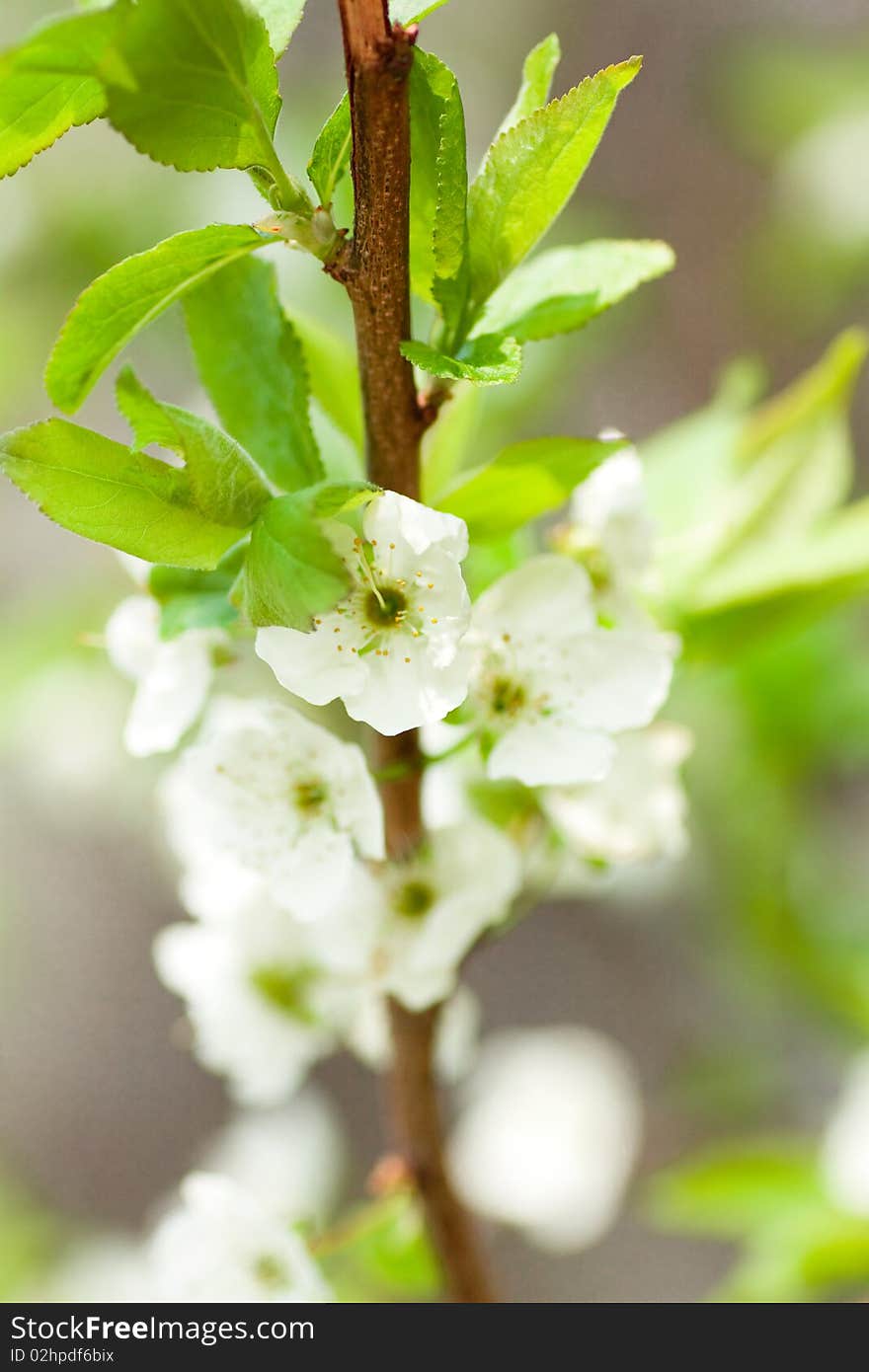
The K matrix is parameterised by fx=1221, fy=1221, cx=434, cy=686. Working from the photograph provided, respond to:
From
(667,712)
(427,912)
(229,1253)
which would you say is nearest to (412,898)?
(427,912)

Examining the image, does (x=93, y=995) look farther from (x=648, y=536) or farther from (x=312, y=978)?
(x=648, y=536)

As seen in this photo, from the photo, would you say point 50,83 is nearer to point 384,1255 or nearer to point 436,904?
point 436,904

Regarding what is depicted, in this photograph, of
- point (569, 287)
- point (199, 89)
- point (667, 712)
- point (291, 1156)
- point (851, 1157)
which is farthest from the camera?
point (291, 1156)

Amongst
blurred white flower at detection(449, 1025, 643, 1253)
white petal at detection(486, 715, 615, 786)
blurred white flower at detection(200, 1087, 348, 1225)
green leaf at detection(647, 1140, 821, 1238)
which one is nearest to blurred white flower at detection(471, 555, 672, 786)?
white petal at detection(486, 715, 615, 786)

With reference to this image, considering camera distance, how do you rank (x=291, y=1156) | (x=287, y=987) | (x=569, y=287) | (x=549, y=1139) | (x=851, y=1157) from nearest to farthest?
(x=569, y=287)
(x=287, y=987)
(x=851, y=1157)
(x=549, y=1139)
(x=291, y=1156)
